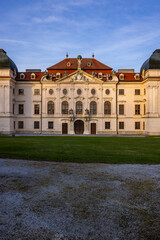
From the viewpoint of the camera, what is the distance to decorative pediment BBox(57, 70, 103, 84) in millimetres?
44531

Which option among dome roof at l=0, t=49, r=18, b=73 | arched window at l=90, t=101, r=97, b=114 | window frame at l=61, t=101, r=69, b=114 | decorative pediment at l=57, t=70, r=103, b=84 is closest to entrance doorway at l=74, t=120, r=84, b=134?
arched window at l=90, t=101, r=97, b=114

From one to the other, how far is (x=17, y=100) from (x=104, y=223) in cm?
4482

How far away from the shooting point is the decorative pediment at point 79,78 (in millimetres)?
44531

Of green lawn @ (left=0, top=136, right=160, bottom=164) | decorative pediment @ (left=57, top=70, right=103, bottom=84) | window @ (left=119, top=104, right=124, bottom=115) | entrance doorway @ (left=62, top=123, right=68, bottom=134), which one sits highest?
decorative pediment @ (left=57, top=70, right=103, bottom=84)

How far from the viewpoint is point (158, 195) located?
19.6 feet

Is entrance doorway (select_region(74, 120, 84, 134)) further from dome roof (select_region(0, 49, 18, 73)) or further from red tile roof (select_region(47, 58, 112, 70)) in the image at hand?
dome roof (select_region(0, 49, 18, 73))

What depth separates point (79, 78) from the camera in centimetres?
4462

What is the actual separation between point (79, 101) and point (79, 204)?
40.6 m

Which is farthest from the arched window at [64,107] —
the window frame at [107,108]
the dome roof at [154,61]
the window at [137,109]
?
the dome roof at [154,61]

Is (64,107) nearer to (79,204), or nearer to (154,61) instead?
(154,61)

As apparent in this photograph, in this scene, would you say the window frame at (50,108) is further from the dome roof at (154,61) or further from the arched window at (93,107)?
the dome roof at (154,61)

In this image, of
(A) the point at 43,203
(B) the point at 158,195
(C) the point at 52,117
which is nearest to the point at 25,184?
(A) the point at 43,203

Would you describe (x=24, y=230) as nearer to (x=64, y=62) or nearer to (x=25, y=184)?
(x=25, y=184)

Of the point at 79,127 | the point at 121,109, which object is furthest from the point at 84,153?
the point at 121,109
